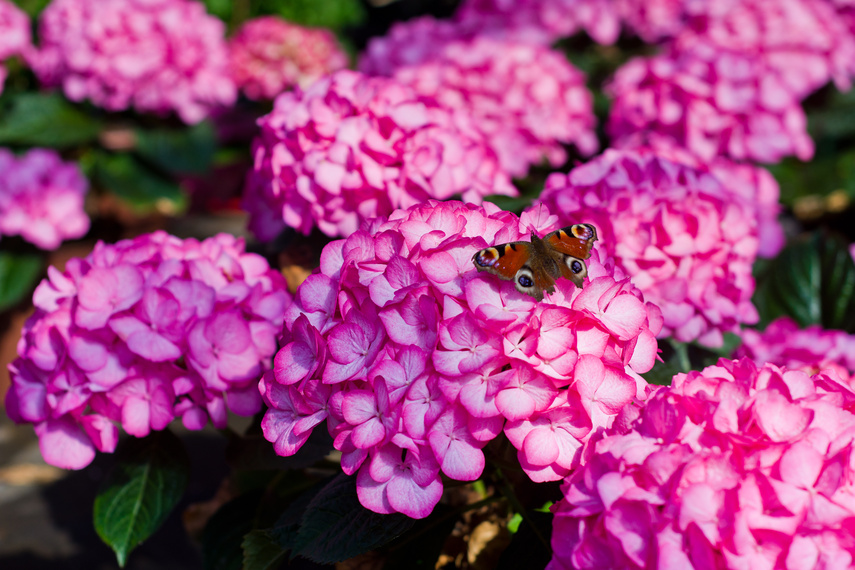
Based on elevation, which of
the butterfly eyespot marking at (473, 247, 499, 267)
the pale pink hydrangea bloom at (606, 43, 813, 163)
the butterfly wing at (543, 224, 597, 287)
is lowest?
the pale pink hydrangea bloom at (606, 43, 813, 163)

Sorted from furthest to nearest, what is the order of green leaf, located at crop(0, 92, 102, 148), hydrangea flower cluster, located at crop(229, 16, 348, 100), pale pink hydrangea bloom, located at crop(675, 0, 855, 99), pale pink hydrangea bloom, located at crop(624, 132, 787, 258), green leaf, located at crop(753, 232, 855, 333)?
hydrangea flower cluster, located at crop(229, 16, 348, 100) → green leaf, located at crop(0, 92, 102, 148) → pale pink hydrangea bloom, located at crop(675, 0, 855, 99) → green leaf, located at crop(753, 232, 855, 333) → pale pink hydrangea bloom, located at crop(624, 132, 787, 258)

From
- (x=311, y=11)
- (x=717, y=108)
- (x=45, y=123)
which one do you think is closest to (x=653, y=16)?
(x=717, y=108)

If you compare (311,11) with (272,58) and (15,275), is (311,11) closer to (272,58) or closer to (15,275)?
(272,58)

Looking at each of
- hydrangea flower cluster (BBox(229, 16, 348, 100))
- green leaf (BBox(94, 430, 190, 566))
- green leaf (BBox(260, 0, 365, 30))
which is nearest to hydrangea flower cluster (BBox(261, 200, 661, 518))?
green leaf (BBox(94, 430, 190, 566))

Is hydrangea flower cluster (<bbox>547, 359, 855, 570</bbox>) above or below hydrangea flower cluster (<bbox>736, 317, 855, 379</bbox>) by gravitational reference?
above

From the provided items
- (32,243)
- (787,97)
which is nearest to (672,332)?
(787,97)

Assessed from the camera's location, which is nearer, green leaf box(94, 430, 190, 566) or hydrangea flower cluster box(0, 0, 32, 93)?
green leaf box(94, 430, 190, 566)

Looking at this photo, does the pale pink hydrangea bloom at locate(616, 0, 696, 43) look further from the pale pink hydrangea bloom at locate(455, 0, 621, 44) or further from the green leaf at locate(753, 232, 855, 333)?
the green leaf at locate(753, 232, 855, 333)

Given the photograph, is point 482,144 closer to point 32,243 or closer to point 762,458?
point 762,458
